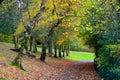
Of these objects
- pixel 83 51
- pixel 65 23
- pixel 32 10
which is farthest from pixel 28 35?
pixel 83 51

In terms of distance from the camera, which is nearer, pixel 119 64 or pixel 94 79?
pixel 119 64

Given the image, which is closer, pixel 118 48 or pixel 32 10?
pixel 118 48

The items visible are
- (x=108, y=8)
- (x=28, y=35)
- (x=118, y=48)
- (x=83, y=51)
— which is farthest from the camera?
(x=83, y=51)

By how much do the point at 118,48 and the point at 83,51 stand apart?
3051 inches

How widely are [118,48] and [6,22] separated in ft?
85.0

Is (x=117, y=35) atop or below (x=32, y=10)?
below

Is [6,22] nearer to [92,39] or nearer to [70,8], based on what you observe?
[70,8]

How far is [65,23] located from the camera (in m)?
35.3

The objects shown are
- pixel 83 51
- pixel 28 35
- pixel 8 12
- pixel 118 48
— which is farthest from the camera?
pixel 83 51

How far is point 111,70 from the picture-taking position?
1827cm

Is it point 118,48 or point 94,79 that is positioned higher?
point 118,48

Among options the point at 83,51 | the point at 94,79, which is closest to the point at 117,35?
the point at 94,79

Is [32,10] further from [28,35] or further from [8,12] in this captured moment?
[28,35]

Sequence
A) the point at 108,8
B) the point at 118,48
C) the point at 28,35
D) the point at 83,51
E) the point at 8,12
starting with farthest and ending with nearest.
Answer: the point at 83,51, the point at 8,12, the point at 28,35, the point at 108,8, the point at 118,48
